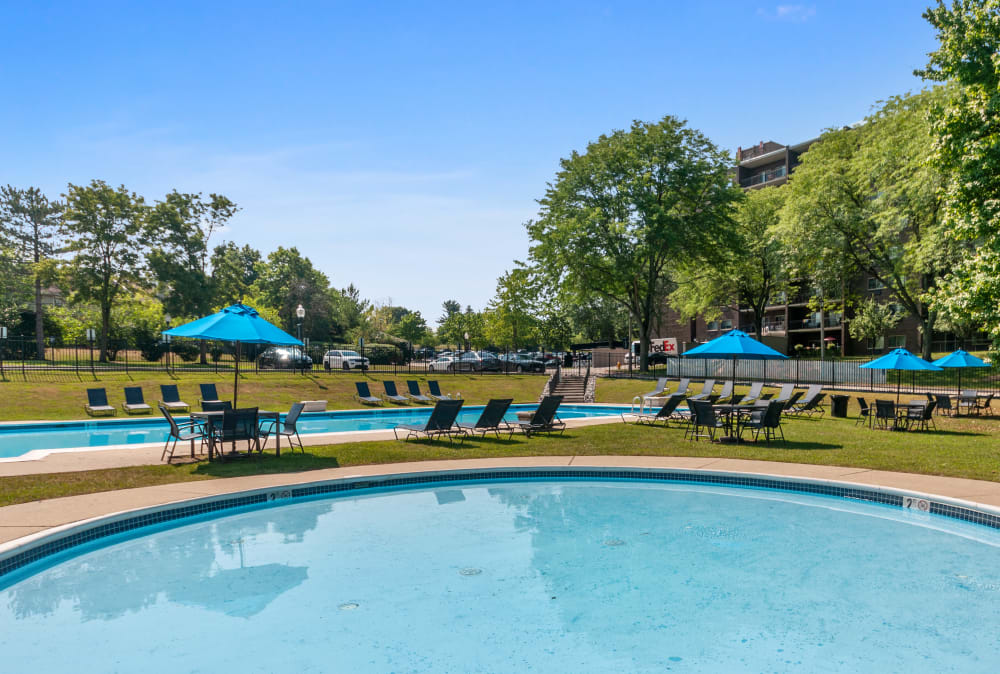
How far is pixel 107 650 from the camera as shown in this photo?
14.7 ft

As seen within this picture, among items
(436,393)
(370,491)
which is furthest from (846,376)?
(370,491)

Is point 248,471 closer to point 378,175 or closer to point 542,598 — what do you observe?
point 542,598

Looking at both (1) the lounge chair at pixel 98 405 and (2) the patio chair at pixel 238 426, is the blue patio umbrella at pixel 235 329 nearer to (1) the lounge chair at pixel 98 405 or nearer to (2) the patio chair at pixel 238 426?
(2) the patio chair at pixel 238 426

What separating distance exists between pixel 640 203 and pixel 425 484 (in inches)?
1076

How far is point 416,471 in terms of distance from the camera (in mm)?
9773

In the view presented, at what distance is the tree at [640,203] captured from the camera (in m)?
33.2

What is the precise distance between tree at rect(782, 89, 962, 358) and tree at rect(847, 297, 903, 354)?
6908 mm

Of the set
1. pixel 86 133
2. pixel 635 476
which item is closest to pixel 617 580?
pixel 635 476

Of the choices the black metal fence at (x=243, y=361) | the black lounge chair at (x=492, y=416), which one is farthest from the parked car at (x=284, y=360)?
the black lounge chair at (x=492, y=416)

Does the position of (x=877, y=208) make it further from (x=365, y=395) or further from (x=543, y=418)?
(x=365, y=395)

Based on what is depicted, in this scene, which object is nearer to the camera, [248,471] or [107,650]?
[107,650]

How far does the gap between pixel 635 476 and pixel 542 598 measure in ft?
16.3

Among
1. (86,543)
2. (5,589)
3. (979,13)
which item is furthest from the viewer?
(979,13)

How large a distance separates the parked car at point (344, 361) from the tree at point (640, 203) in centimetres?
1340
